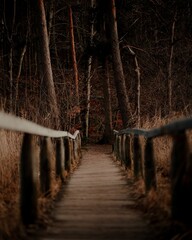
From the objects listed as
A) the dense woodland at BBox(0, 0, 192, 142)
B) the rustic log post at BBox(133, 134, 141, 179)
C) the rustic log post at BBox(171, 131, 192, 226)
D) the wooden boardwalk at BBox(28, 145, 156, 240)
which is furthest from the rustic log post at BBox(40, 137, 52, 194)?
the dense woodland at BBox(0, 0, 192, 142)

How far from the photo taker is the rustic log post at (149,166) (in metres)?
4.88

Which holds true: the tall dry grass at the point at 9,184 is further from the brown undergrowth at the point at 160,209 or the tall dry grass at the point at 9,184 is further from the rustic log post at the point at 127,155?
the rustic log post at the point at 127,155

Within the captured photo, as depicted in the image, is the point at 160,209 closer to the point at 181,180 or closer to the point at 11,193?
the point at 181,180

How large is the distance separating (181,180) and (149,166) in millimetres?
1621

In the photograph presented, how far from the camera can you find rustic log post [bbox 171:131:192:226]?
127 inches

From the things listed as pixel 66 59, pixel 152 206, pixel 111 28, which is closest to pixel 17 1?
pixel 66 59

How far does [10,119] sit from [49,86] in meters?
12.7

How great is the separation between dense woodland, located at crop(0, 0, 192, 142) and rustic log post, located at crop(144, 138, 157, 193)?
13054 mm

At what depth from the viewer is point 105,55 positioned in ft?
67.2

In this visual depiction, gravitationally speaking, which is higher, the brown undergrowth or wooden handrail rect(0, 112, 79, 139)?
wooden handrail rect(0, 112, 79, 139)

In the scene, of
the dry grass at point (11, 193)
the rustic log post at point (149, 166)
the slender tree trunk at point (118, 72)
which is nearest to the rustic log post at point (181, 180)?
the dry grass at point (11, 193)

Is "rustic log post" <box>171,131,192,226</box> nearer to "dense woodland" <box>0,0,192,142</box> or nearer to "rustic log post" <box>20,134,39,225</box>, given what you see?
"rustic log post" <box>20,134,39,225</box>

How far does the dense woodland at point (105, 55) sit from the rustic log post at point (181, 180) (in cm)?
1457

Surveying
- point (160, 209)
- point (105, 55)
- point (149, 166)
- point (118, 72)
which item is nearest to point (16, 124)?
point (160, 209)
